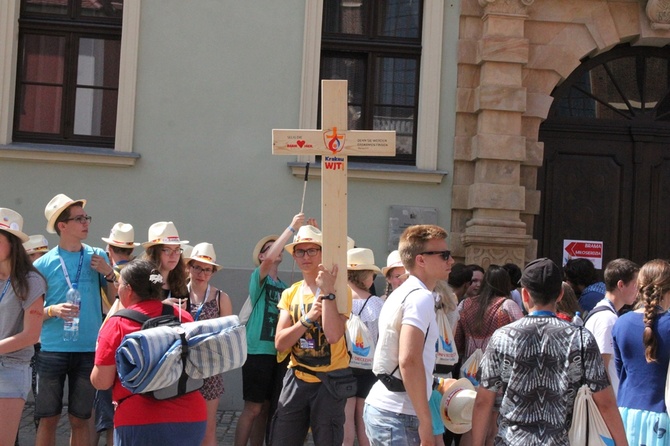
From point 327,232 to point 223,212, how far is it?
16.6 feet

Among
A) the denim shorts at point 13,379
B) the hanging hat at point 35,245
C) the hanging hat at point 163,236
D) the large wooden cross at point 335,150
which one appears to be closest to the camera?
the large wooden cross at point 335,150

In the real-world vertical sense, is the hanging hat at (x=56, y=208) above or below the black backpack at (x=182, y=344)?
above

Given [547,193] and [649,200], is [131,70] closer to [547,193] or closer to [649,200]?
[547,193]

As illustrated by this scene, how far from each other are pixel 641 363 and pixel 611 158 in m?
6.12

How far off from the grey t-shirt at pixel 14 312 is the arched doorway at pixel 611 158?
6508 millimetres

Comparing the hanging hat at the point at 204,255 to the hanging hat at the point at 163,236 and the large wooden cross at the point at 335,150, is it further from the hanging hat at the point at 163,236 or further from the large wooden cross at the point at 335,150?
the large wooden cross at the point at 335,150

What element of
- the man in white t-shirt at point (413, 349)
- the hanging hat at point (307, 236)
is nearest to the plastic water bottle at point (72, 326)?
the hanging hat at point (307, 236)

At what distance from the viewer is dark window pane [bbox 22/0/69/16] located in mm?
10938

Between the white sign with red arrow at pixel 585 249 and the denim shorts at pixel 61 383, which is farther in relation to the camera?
the white sign with red arrow at pixel 585 249

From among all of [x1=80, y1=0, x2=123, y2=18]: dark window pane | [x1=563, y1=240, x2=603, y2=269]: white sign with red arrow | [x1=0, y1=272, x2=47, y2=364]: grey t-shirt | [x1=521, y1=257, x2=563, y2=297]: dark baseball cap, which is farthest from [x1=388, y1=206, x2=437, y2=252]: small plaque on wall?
[x1=521, y1=257, x2=563, y2=297]: dark baseball cap

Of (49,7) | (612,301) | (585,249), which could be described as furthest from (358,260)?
(49,7)

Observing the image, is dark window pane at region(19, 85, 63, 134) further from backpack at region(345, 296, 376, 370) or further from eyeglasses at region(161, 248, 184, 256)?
backpack at region(345, 296, 376, 370)

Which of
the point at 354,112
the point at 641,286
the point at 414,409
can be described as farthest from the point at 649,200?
the point at 414,409

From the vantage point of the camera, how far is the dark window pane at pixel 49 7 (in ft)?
35.9
